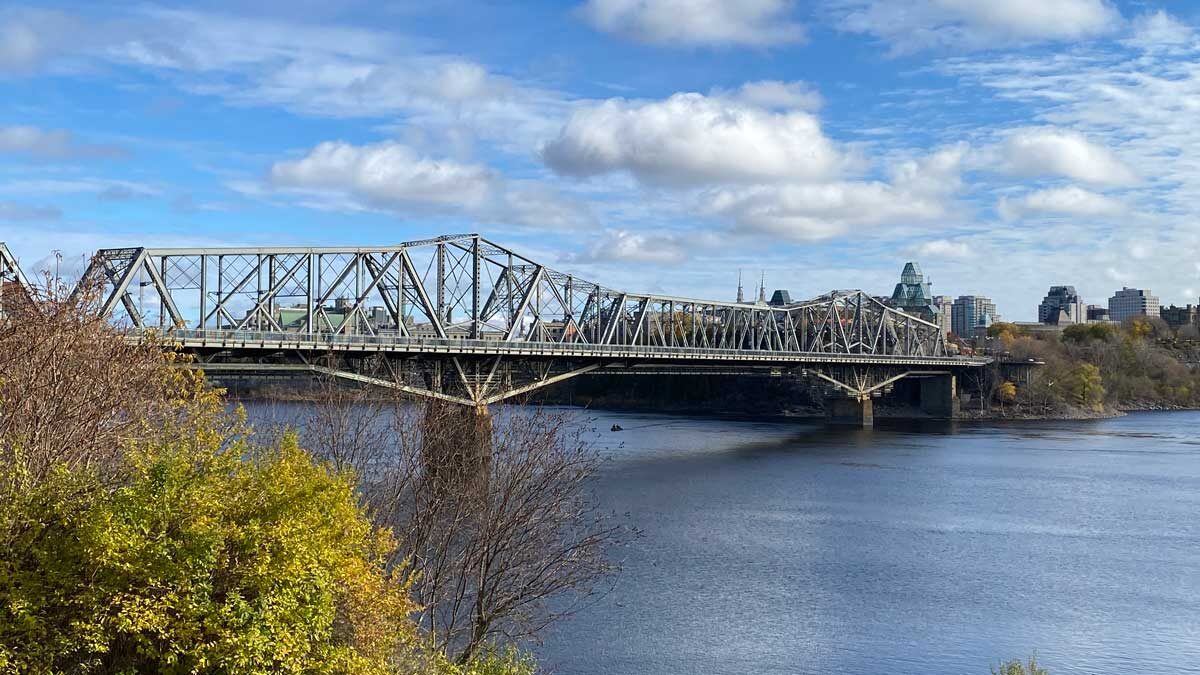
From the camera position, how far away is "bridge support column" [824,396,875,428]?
9506 centimetres

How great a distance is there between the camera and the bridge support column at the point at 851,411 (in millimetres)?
95062

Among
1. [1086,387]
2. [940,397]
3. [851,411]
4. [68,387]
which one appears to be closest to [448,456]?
[68,387]

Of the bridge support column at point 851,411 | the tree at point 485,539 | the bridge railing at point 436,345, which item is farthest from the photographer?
the bridge support column at point 851,411

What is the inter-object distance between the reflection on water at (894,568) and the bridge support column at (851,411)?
32.1 meters

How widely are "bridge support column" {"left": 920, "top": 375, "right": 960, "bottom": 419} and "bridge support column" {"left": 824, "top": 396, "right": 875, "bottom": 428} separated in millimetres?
10970

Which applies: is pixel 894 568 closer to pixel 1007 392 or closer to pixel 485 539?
pixel 485 539

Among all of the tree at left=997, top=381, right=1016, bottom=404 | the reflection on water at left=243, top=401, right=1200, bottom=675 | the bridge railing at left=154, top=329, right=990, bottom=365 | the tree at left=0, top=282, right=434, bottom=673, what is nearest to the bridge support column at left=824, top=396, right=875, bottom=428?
the bridge railing at left=154, top=329, right=990, bottom=365

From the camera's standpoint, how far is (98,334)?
59.6ft

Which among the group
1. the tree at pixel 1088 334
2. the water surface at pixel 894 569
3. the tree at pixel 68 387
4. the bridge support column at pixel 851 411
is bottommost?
the water surface at pixel 894 569

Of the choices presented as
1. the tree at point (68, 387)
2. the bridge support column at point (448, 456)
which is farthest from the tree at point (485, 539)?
the tree at point (68, 387)

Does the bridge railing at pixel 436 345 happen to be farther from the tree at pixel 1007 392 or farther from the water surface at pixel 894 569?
the tree at pixel 1007 392

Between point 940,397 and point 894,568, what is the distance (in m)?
79.3

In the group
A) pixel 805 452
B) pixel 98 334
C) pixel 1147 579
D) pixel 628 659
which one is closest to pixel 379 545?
pixel 98 334

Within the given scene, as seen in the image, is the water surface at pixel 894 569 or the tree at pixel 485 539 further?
the water surface at pixel 894 569
